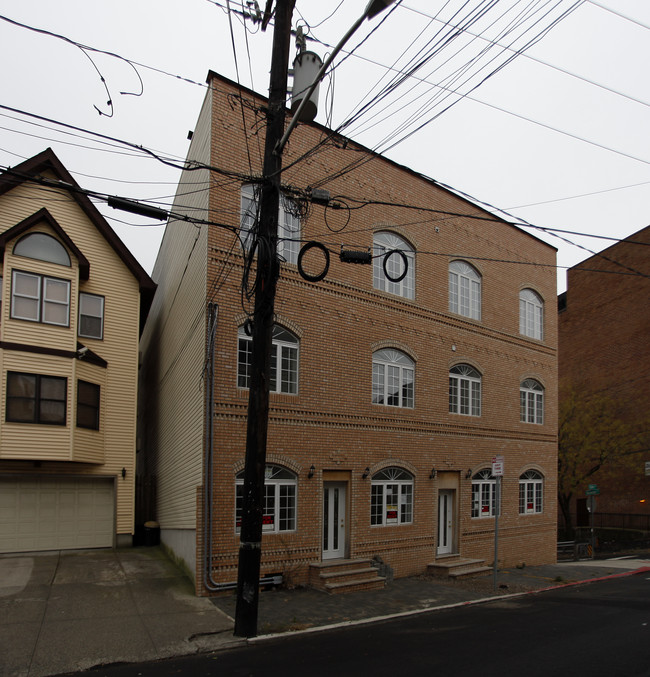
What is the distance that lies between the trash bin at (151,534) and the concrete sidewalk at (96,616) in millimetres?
3310

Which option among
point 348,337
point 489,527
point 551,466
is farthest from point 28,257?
point 551,466

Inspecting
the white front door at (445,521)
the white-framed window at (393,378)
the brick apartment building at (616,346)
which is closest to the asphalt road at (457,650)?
the white front door at (445,521)

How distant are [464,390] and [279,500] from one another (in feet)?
26.0

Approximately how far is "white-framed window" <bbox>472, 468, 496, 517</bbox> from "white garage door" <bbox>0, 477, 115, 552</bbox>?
11.1 m

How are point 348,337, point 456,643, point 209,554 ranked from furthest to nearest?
point 348,337 → point 209,554 → point 456,643

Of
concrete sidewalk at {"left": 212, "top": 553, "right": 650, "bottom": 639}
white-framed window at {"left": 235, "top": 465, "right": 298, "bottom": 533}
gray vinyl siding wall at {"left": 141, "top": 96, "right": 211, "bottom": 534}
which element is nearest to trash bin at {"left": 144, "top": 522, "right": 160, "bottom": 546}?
gray vinyl siding wall at {"left": 141, "top": 96, "right": 211, "bottom": 534}

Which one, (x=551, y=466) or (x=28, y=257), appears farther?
(x=551, y=466)

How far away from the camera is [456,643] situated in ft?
32.4

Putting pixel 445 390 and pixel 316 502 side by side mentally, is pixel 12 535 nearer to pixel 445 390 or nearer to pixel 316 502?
pixel 316 502

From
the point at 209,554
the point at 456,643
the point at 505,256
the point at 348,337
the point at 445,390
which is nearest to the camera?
the point at 456,643

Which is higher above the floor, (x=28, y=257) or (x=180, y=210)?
(x=180, y=210)

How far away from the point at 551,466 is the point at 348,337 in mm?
11102

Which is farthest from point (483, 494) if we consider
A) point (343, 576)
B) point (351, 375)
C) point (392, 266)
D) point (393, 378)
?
point (392, 266)

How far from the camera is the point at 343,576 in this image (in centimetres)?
1455
